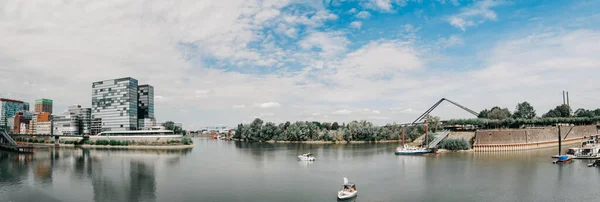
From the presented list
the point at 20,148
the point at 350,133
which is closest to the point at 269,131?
the point at 350,133

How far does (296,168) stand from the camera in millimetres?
50375

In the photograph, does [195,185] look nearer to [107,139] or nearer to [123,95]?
[107,139]

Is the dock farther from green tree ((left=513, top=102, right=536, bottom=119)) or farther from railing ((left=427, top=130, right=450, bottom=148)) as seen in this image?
green tree ((left=513, top=102, right=536, bottom=119))

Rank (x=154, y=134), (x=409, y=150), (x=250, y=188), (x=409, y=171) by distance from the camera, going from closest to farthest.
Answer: (x=250, y=188) < (x=409, y=171) < (x=409, y=150) < (x=154, y=134)

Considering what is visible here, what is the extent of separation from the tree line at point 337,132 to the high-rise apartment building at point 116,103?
44059mm

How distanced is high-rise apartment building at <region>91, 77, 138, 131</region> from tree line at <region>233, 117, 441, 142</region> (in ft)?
145

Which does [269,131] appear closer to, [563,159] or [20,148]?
[20,148]

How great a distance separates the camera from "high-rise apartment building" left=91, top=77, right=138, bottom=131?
127 meters

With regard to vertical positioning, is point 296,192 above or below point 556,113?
below

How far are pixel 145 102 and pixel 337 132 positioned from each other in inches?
3205

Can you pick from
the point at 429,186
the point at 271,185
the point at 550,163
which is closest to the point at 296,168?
the point at 271,185

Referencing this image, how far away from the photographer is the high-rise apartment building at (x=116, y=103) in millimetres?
127062

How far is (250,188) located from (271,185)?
252cm

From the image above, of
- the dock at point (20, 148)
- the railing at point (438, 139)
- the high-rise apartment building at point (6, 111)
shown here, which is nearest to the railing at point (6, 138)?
the dock at point (20, 148)
